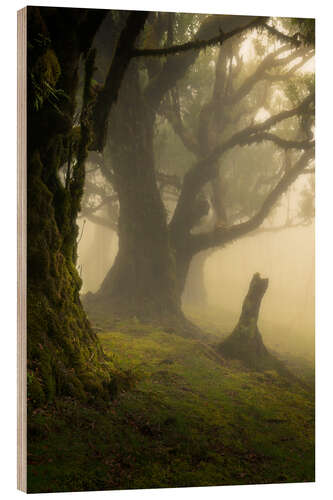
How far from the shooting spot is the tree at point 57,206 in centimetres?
555

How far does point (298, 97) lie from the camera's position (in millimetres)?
6871

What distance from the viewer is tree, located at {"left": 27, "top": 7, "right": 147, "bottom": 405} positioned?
555 cm

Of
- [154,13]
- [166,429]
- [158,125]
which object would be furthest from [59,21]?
[166,429]

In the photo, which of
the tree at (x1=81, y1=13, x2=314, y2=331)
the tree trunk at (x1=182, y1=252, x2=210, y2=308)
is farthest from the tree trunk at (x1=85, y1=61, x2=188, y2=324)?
the tree trunk at (x1=182, y1=252, x2=210, y2=308)

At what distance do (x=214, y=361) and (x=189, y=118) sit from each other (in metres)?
2.65

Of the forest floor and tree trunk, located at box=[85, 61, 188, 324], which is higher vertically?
tree trunk, located at box=[85, 61, 188, 324]

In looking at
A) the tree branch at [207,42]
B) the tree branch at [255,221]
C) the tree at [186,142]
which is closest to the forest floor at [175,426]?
the tree at [186,142]

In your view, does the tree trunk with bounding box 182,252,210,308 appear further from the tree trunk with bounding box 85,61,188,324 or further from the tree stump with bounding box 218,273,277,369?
the tree stump with bounding box 218,273,277,369

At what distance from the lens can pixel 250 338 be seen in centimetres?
656

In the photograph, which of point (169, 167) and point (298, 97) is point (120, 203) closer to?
point (169, 167)

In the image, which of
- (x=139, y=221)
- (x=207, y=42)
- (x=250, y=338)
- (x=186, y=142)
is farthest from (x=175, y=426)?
(x=207, y=42)

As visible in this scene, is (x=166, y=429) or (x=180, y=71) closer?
(x=166, y=429)

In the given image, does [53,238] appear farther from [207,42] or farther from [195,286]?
[207,42]

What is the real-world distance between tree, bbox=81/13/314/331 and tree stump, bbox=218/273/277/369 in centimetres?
55
